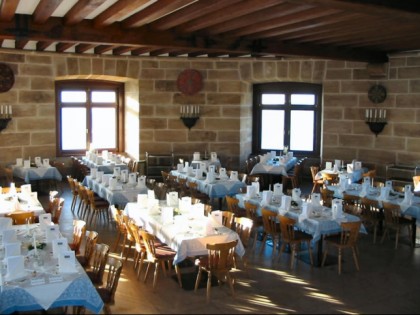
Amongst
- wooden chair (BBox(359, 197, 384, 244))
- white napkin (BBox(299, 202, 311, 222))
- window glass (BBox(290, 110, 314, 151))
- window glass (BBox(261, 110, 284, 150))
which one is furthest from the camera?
window glass (BBox(261, 110, 284, 150))

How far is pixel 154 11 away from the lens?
8.19 metres

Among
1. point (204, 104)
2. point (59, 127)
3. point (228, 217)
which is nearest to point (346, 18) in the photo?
point (228, 217)

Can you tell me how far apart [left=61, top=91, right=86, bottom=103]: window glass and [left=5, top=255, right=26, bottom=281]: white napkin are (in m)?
10.8

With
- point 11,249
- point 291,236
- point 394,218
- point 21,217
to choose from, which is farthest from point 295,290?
point 21,217

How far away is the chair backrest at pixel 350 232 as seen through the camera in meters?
7.83

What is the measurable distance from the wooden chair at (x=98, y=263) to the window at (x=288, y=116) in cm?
1090

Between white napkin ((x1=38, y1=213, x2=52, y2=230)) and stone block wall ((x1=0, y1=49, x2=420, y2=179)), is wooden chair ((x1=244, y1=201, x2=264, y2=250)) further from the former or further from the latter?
stone block wall ((x1=0, y1=49, x2=420, y2=179))

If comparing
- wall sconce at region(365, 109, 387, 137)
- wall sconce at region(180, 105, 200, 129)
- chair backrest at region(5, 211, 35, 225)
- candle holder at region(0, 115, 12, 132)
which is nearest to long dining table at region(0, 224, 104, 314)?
chair backrest at region(5, 211, 35, 225)

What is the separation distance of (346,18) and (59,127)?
10.0 metres

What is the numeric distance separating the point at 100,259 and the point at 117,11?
3855 millimetres

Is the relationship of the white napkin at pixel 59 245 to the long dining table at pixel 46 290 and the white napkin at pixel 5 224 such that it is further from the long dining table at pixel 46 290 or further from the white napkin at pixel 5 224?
the white napkin at pixel 5 224

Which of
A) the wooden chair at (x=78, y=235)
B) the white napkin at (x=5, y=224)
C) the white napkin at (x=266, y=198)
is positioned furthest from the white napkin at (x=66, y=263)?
the white napkin at (x=266, y=198)

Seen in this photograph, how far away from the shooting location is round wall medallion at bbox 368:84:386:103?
47.2ft

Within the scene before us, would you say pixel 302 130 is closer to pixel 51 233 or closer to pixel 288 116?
pixel 288 116
